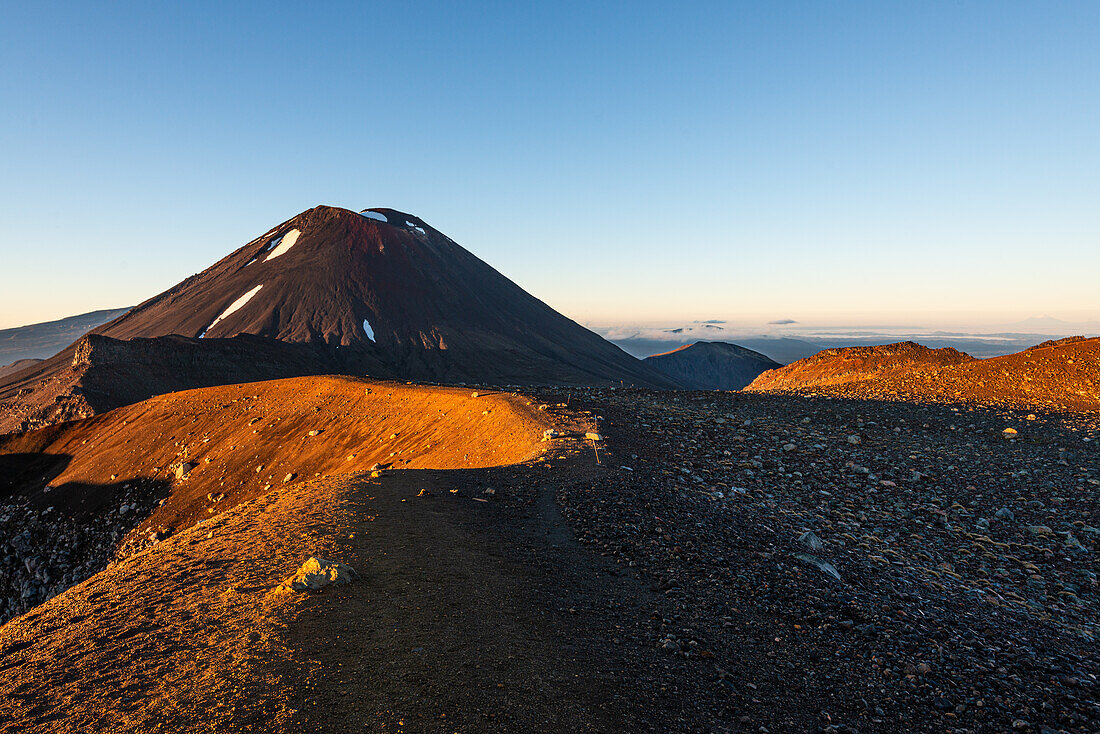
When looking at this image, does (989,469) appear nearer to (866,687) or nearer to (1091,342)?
(866,687)

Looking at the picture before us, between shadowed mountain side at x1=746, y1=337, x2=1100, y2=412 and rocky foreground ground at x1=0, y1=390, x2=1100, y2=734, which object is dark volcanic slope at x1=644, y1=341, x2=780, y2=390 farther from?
rocky foreground ground at x1=0, y1=390, x2=1100, y2=734

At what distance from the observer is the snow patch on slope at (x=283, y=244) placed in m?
110

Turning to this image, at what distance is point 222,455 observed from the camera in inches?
942

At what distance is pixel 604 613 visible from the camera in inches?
Result: 221

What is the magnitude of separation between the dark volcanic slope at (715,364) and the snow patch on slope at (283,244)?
90.9 m

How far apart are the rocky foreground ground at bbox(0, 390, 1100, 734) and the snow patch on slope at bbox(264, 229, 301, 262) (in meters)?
115

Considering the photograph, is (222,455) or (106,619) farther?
(222,455)

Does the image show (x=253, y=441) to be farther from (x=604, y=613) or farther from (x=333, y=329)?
(x=333, y=329)

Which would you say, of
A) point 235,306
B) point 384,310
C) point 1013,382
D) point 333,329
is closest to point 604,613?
point 1013,382

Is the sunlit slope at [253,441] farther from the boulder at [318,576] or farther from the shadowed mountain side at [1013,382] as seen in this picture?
the shadowed mountain side at [1013,382]

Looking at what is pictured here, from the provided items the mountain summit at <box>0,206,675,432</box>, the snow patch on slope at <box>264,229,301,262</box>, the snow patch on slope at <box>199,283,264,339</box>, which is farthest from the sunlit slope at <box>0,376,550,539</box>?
the snow patch on slope at <box>264,229,301,262</box>

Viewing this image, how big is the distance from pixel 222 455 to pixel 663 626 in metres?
24.6

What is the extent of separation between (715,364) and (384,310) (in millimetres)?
89403

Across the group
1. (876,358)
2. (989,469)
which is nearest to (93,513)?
(989,469)
